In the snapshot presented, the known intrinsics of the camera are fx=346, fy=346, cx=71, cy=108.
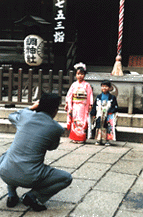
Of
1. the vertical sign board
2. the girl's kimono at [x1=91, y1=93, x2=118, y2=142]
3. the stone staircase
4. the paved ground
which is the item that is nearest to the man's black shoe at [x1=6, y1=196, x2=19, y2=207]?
the paved ground

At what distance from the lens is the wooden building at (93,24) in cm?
1427

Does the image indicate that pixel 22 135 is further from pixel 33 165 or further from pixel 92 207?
pixel 92 207

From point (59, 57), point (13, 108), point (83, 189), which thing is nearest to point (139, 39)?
point (59, 57)

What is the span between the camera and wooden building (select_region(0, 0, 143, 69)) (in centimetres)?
1427

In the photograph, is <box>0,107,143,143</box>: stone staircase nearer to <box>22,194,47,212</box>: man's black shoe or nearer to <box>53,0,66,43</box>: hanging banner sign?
<box>53,0,66,43</box>: hanging banner sign

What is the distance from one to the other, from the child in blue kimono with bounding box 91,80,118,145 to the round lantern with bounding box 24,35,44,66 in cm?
453

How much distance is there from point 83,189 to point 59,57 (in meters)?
7.29

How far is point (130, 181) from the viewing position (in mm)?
4730

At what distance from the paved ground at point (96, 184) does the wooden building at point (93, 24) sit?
8236 mm

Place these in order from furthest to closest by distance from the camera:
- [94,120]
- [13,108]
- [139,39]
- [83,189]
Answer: [139,39]
[13,108]
[94,120]
[83,189]

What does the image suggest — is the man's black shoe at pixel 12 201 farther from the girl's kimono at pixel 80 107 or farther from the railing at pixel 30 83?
the railing at pixel 30 83

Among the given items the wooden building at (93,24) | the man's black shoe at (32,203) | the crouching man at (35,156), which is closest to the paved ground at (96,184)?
the man's black shoe at (32,203)

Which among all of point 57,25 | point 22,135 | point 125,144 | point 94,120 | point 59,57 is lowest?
point 125,144

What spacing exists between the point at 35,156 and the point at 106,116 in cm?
371
